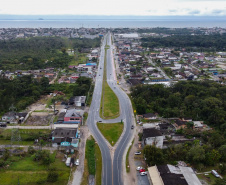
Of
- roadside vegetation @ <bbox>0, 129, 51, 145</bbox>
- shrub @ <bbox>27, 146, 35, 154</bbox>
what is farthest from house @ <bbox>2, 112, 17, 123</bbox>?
shrub @ <bbox>27, 146, 35, 154</bbox>

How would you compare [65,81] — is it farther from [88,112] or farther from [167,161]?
[167,161]

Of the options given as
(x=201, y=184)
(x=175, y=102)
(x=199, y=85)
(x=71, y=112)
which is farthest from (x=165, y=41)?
(x=201, y=184)

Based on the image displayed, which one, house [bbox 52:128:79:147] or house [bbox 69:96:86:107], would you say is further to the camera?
house [bbox 69:96:86:107]

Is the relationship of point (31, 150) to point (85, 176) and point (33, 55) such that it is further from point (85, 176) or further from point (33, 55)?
point (33, 55)

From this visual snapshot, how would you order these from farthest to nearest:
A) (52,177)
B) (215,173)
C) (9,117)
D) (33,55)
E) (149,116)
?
1. (33,55)
2. (149,116)
3. (9,117)
4. (215,173)
5. (52,177)

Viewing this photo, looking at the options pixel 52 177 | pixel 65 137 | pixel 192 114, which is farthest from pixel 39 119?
pixel 192 114

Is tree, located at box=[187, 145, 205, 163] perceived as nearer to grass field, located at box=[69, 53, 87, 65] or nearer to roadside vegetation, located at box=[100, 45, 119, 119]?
roadside vegetation, located at box=[100, 45, 119, 119]

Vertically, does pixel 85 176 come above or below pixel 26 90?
below
